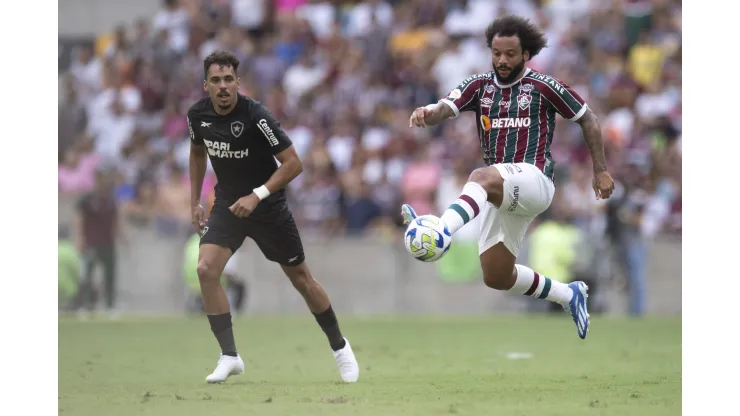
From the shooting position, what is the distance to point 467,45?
2112 centimetres

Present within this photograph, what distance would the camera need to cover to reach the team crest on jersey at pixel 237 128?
937 centimetres

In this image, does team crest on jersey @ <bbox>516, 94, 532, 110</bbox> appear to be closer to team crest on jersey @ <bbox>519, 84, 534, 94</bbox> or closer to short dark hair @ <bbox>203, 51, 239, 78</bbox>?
team crest on jersey @ <bbox>519, 84, 534, 94</bbox>

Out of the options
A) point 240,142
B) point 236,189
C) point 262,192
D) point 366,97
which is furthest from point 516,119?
point 366,97

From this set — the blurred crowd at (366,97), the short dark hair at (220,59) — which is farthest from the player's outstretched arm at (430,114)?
the blurred crowd at (366,97)

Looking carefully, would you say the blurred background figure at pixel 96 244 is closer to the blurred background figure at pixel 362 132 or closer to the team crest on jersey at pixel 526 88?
the blurred background figure at pixel 362 132

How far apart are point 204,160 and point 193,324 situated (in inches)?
278

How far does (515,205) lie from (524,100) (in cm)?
79

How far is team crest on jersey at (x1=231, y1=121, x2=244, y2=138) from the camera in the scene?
937 cm

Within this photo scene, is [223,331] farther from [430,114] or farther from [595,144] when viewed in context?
[595,144]

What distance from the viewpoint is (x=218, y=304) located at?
31.0ft

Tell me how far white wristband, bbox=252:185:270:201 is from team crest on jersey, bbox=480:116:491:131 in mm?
1686

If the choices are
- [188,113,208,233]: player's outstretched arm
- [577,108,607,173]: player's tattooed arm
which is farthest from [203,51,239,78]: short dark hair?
[577,108,607,173]: player's tattooed arm

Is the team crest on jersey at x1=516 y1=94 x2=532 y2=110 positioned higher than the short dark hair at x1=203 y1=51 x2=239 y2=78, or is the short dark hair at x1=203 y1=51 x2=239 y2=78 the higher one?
the short dark hair at x1=203 y1=51 x2=239 y2=78
